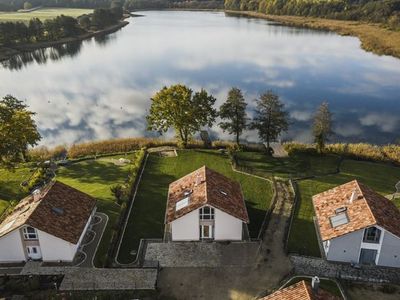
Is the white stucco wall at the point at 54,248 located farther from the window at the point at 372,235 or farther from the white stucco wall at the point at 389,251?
the white stucco wall at the point at 389,251

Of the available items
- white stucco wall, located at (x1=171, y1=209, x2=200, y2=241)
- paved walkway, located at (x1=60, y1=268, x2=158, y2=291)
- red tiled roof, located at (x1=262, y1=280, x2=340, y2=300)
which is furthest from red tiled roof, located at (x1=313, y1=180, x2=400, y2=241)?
paved walkway, located at (x1=60, y1=268, x2=158, y2=291)

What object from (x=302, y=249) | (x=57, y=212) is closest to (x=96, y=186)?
(x=57, y=212)

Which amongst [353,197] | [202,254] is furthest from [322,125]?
[202,254]

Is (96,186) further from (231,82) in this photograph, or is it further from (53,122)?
(231,82)

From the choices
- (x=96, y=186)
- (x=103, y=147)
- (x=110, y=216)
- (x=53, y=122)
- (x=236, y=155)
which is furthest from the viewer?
(x=53, y=122)

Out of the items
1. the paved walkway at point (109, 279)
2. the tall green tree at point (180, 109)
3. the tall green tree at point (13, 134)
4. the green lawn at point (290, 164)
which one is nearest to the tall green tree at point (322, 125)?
the green lawn at point (290, 164)

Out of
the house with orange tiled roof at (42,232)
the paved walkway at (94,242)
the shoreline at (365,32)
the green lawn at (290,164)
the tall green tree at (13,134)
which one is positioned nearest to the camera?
the house with orange tiled roof at (42,232)
